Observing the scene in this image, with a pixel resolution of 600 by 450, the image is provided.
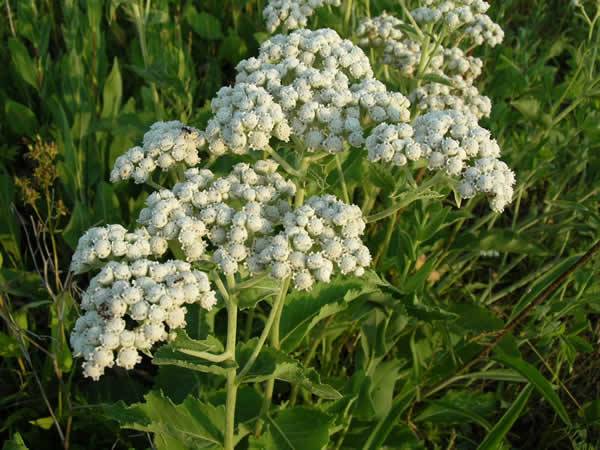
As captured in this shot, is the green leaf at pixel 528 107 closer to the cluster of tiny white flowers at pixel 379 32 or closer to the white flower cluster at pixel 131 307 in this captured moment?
the cluster of tiny white flowers at pixel 379 32

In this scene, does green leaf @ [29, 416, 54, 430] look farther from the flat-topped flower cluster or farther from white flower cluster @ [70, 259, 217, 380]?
white flower cluster @ [70, 259, 217, 380]

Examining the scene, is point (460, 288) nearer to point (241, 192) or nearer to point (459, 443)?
point (459, 443)

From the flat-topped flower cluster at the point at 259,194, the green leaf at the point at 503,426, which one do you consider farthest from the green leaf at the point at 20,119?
the green leaf at the point at 503,426

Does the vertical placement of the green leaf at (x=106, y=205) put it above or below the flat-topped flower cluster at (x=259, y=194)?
below

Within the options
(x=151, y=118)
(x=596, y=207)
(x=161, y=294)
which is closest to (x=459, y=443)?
(x=596, y=207)

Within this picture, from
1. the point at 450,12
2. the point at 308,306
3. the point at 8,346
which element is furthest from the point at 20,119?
the point at 450,12

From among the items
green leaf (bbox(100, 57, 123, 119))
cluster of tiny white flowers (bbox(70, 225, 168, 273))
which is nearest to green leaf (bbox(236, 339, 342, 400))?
cluster of tiny white flowers (bbox(70, 225, 168, 273))
